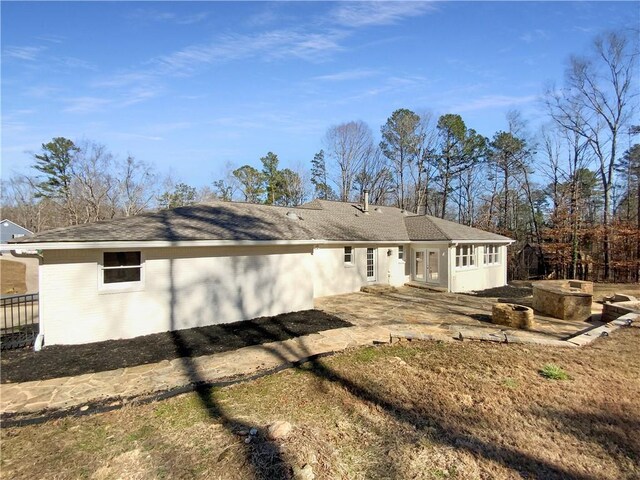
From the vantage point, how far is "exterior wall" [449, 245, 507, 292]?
619 inches

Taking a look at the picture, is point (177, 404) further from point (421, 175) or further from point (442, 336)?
point (421, 175)

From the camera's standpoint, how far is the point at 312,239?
1081cm

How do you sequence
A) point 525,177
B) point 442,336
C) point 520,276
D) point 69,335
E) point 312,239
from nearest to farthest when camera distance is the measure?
point 69,335
point 442,336
point 312,239
point 520,276
point 525,177

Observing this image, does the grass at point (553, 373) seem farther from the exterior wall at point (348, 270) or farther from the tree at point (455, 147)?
the tree at point (455, 147)

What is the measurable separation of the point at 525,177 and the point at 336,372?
95.8ft

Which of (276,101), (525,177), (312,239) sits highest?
(276,101)

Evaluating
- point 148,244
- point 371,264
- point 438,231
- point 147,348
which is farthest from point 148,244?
point 438,231

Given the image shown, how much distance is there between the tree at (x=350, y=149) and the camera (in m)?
32.8

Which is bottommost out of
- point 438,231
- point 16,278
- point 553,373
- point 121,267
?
point 553,373

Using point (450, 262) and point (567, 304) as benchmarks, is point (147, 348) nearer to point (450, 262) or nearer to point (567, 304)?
point (567, 304)

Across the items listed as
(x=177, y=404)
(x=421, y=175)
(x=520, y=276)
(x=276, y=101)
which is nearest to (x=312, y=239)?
(x=177, y=404)

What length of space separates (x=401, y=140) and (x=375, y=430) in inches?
1185

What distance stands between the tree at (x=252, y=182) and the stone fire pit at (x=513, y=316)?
2924 centimetres

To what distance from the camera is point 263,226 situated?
36.6ft
